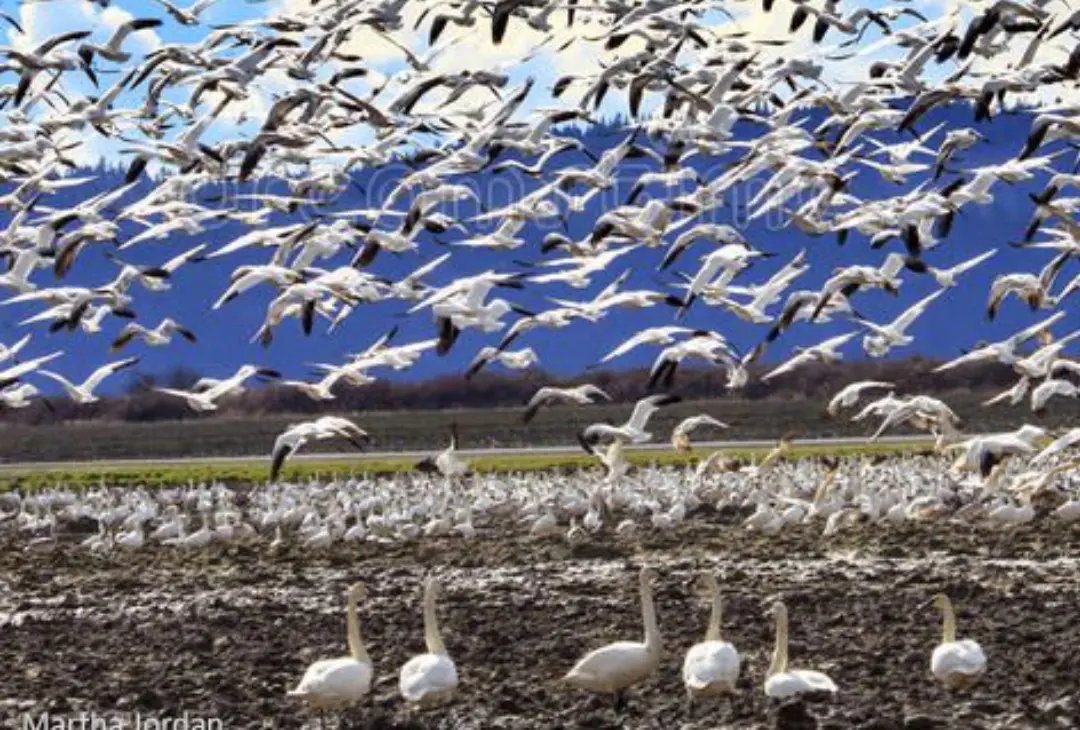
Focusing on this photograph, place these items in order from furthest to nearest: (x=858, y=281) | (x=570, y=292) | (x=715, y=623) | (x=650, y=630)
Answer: (x=570, y=292) < (x=858, y=281) < (x=715, y=623) < (x=650, y=630)

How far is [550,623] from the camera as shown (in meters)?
21.2

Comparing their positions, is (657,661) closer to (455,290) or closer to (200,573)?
(455,290)

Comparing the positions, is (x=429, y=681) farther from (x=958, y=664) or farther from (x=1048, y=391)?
(x=1048, y=391)

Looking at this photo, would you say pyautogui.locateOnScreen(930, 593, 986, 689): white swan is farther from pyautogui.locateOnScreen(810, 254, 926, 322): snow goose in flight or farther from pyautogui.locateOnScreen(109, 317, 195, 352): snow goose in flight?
pyautogui.locateOnScreen(109, 317, 195, 352): snow goose in flight

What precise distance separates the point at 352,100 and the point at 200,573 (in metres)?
6.30

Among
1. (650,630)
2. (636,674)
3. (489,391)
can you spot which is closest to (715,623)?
(650,630)

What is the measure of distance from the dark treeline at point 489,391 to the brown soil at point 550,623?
2452 inches

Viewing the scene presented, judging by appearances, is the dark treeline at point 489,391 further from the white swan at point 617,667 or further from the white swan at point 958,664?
the white swan at point 617,667

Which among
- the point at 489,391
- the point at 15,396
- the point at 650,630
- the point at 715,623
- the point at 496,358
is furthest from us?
the point at 489,391

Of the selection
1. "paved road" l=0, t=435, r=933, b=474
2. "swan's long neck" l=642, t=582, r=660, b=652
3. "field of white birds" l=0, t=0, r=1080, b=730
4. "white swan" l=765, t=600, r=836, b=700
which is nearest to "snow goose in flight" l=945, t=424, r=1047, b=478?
Result: "field of white birds" l=0, t=0, r=1080, b=730

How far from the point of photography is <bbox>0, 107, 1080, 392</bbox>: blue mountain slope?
6142 inches

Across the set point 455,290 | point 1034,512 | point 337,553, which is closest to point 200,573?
point 337,553

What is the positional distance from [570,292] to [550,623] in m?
145

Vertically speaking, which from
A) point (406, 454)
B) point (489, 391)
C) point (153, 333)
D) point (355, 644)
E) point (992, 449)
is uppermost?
point (153, 333)
